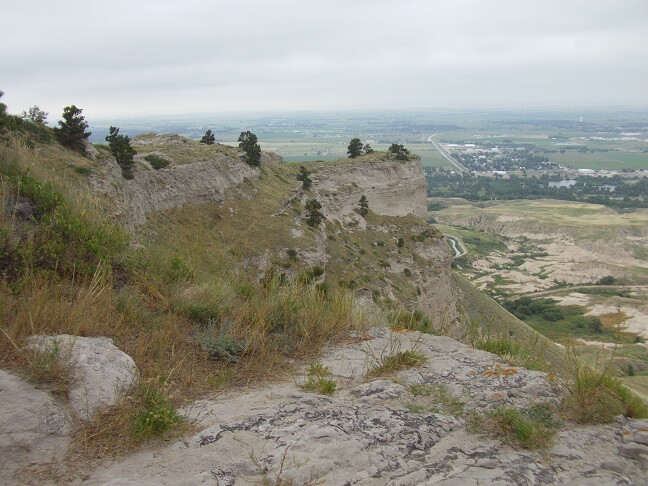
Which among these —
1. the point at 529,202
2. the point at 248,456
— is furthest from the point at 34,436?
the point at 529,202

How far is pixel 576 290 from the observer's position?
70.2 metres

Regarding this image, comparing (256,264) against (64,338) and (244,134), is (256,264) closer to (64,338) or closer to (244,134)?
(64,338)

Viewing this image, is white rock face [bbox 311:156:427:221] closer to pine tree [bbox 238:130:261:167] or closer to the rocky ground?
pine tree [bbox 238:130:261:167]

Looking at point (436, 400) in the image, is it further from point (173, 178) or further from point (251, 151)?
point (251, 151)

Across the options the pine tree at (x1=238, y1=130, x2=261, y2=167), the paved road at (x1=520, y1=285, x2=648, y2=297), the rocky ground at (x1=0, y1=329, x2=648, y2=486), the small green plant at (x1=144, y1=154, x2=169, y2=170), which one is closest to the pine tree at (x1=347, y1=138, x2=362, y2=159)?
the pine tree at (x1=238, y1=130, x2=261, y2=167)

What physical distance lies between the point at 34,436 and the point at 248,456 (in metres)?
1.47

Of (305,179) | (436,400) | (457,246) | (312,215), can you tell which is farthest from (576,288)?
(436,400)

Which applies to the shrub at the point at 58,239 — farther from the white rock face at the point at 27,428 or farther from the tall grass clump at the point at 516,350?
the tall grass clump at the point at 516,350

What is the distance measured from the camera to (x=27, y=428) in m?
2.93

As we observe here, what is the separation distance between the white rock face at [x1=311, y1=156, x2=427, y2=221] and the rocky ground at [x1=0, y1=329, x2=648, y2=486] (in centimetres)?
3340

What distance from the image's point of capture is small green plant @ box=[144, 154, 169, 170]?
79.6ft

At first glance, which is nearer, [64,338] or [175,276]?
[64,338]

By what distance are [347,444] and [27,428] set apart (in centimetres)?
230

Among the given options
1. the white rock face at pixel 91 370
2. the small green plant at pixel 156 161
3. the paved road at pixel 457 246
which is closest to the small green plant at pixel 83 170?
the small green plant at pixel 156 161
